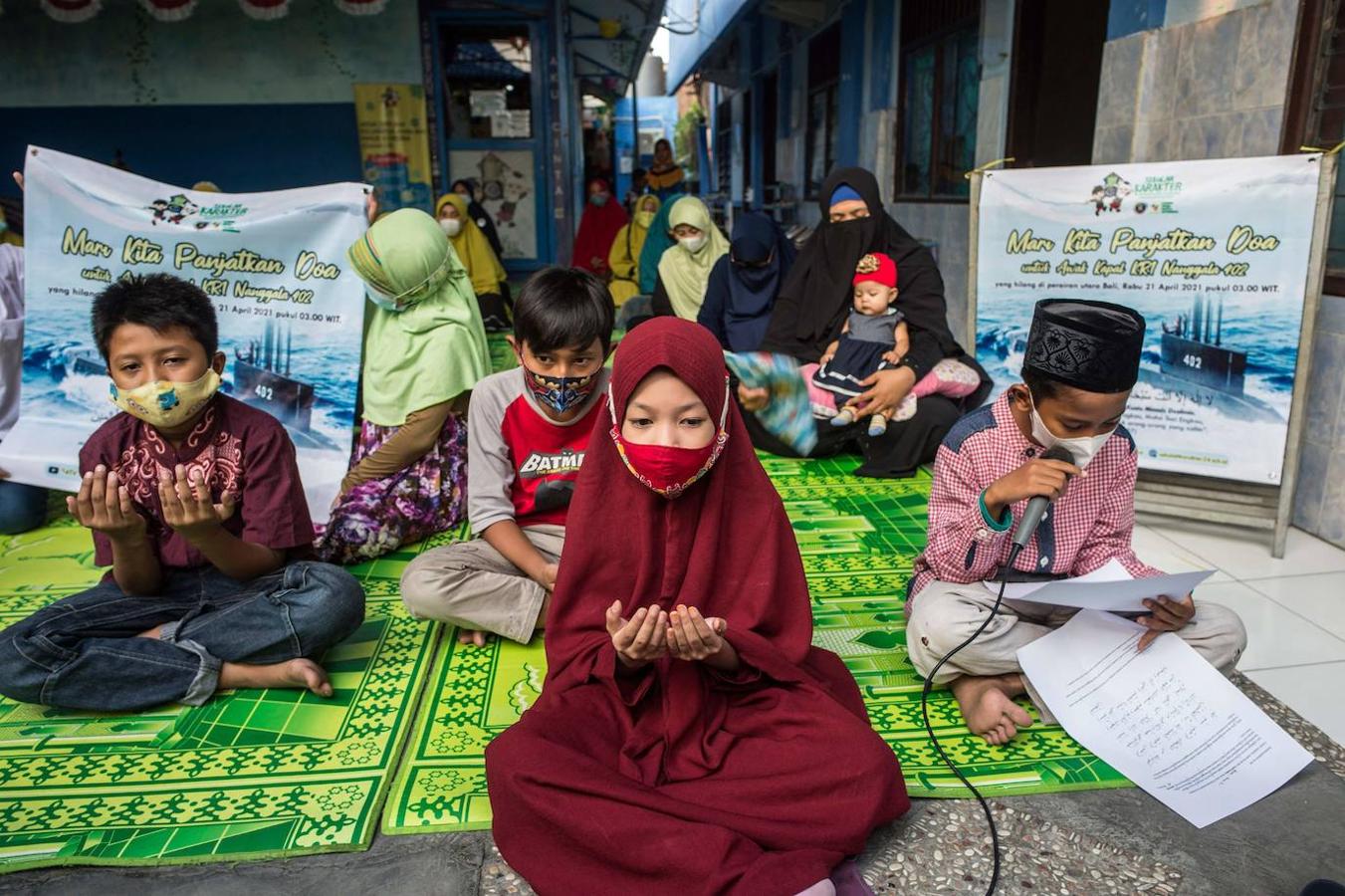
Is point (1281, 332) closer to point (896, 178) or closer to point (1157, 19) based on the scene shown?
point (1157, 19)

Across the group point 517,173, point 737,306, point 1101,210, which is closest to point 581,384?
point 1101,210

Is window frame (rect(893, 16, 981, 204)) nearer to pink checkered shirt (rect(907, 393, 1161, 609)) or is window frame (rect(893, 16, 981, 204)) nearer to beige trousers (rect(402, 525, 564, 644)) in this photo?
pink checkered shirt (rect(907, 393, 1161, 609))

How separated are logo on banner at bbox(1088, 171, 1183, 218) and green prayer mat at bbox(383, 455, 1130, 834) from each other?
4.37 ft

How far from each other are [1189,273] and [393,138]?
7.65m

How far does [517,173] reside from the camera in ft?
32.3

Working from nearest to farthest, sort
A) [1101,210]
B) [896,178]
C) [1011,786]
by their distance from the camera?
[1011,786], [1101,210], [896,178]

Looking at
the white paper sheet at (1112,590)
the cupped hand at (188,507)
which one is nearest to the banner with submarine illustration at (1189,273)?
the white paper sheet at (1112,590)

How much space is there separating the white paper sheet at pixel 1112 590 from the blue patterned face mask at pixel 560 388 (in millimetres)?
1144

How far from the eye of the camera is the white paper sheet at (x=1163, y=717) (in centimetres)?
189

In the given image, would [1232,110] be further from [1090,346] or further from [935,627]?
[935,627]

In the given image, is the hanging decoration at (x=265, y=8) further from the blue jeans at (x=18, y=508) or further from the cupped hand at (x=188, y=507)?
the cupped hand at (x=188, y=507)

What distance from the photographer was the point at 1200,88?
363 cm

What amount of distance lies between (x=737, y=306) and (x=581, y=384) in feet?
9.45

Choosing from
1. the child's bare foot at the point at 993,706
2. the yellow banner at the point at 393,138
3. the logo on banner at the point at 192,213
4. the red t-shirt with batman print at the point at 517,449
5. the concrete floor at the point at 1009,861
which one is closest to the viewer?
the concrete floor at the point at 1009,861
